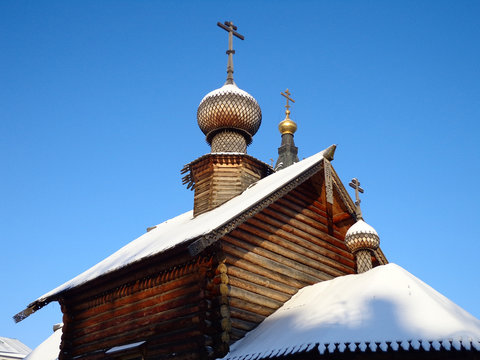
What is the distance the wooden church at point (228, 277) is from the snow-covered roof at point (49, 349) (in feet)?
12.4

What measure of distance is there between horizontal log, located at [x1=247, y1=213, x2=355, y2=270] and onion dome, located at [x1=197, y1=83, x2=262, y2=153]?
5.40 meters

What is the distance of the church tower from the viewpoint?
17.4 metres

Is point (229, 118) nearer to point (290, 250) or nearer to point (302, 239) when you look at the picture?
point (302, 239)

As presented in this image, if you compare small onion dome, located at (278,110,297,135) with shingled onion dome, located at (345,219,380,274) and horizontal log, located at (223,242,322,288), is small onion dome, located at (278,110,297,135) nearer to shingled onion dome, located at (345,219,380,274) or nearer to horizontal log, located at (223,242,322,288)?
shingled onion dome, located at (345,219,380,274)

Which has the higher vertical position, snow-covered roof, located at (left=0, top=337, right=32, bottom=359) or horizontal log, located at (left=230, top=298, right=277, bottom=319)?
snow-covered roof, located at (left=0, top=337, right=32, bottom=359)

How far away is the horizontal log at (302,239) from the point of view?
41.1ft

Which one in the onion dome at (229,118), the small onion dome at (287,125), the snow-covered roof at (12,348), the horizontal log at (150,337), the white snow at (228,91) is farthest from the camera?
the small onion dome at (287,125)

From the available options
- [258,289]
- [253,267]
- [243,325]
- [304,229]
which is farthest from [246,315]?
[304,229]

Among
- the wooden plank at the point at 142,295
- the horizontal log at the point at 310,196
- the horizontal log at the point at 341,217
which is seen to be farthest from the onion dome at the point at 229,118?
the wooden plank at the point at 142,295

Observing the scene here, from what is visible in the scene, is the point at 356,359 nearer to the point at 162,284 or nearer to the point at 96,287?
the point at 162,284

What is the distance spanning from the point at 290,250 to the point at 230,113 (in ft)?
22.7

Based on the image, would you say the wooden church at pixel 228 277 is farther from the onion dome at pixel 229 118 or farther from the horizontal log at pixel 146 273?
the onion dome at pixel 229 118

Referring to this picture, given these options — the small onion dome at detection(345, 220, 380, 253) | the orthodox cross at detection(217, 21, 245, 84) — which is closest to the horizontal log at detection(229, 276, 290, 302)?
the small onion dome at detection(345, 220, 380, 253)

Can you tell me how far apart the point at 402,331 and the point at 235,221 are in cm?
376
